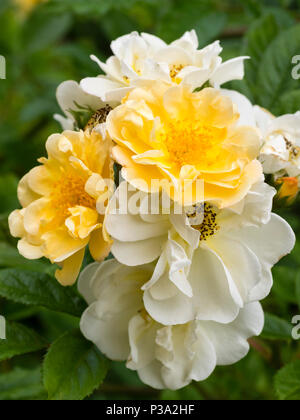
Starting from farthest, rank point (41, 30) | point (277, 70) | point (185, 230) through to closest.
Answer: point (41, 30) → point (277, 70) → point (185, 230)

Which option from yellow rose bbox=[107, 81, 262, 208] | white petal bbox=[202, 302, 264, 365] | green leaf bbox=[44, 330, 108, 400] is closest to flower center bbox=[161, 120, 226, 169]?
yellow rose bbox=[107, 81, 262, 208]

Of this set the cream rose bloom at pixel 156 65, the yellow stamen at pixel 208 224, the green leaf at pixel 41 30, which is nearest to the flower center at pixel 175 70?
the cream rose bloom at pixel 156 65

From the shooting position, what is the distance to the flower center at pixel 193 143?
803mm

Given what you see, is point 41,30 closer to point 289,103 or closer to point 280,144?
point 289,103

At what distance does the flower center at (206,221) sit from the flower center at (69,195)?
144 millimetres

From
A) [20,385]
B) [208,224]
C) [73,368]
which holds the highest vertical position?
[208,224]

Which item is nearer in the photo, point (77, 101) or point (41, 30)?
point (77, 101)

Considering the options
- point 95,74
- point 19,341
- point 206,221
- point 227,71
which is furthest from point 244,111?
point 95,74

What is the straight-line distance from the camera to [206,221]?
82 centimetres

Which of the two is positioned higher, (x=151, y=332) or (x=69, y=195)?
(x=69, y=195)

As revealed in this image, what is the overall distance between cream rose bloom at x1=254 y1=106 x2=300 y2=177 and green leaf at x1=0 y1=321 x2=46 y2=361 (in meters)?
0.47

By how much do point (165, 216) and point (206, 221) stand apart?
0.21 feet

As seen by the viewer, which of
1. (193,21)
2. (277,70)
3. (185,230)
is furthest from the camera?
(193,21)

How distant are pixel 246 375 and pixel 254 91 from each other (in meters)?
0.68
